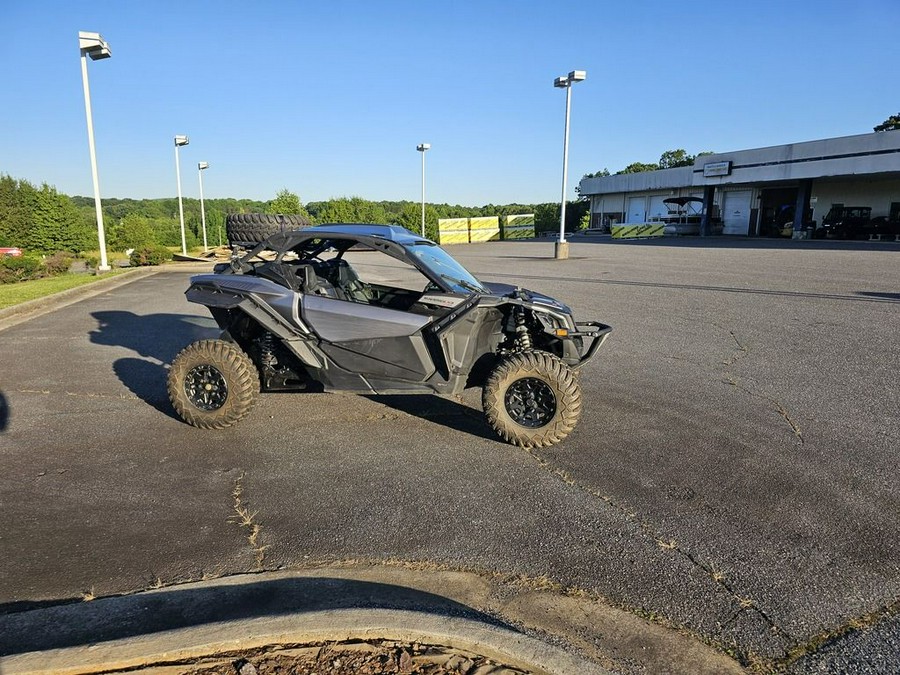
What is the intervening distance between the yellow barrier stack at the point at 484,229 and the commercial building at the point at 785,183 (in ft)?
52.6

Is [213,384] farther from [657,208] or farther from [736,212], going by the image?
[657,208]

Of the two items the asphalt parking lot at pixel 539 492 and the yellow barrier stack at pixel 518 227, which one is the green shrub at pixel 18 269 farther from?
the yellow barrier stack at pixel 518 227

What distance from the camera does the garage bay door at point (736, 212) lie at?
48500mm

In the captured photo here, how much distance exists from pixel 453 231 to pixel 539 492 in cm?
4687

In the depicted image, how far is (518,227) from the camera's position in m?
56.3

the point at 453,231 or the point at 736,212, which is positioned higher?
the point at 736,212

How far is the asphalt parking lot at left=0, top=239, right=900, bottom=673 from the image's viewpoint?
2900mm

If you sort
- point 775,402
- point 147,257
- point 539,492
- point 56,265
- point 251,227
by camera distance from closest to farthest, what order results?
point 539,492
point 775,402
point 251,227
point 56,265
point 147,257

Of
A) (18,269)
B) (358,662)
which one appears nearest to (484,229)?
(18,269)

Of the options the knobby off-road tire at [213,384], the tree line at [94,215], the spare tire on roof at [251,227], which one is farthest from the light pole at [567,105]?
the tree line at [94,215]

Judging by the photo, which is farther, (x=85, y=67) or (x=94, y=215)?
(x=94, y=215)

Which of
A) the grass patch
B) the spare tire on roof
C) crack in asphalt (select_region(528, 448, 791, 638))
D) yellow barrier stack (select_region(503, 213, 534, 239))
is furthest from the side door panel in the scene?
yellow barrier stack (select_region(503, 213, 534, 239))

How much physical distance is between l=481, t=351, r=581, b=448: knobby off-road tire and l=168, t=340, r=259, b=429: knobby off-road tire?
208cm

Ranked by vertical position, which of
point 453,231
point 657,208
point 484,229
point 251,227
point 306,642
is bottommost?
point 306,642
